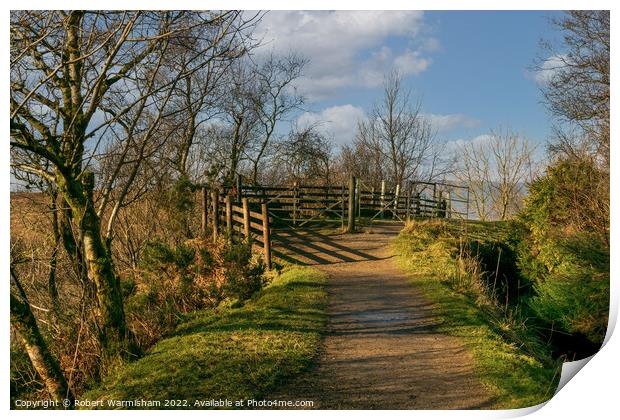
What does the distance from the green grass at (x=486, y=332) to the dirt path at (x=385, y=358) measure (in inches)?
7.9

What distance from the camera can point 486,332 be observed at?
7.36 meters

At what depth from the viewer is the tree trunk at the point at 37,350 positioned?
6.20m

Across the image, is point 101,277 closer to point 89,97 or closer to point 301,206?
point 89,97

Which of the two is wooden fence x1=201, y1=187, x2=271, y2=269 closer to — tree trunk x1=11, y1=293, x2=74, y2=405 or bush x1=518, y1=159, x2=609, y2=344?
tree trunk x1=11, y1=293, x2=74, y2=405

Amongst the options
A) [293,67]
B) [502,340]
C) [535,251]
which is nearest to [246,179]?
[293,67]

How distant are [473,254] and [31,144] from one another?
10506 millimetres

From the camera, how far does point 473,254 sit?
533 inches

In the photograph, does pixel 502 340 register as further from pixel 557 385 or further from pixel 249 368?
pixel 249 368

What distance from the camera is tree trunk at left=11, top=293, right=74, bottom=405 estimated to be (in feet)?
20.3

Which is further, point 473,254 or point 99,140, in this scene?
point 473,254

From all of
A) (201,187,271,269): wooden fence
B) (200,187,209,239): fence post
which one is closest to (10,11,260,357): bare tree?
(201,187,271,269): wooden fence

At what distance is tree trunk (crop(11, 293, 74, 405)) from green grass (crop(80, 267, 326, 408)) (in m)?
0.54

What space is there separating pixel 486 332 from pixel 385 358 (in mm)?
1900

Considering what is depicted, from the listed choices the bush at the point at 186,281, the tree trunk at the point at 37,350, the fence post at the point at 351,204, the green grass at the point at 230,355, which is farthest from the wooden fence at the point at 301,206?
the tree trunk at the point at 37,350
